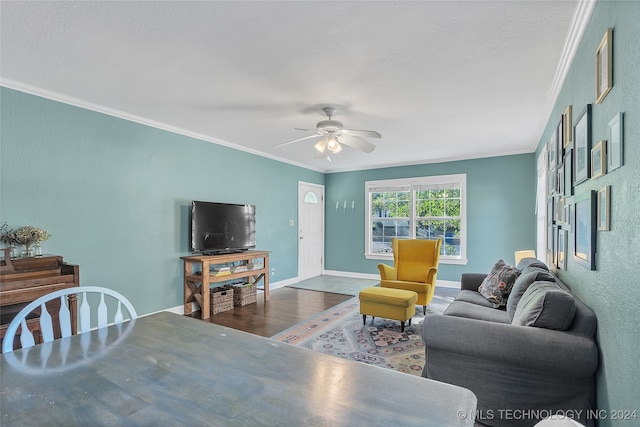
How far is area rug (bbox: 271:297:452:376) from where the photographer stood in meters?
2.78

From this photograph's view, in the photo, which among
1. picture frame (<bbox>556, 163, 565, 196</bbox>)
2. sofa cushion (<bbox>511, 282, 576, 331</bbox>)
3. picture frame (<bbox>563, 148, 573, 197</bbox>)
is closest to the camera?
sofa cushion (<bbox>511, 282, 576, 331</bbox>)

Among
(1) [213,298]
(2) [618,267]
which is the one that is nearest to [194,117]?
(1) [213,298]

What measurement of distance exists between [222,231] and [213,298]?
0.95 m

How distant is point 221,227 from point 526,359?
152 inches

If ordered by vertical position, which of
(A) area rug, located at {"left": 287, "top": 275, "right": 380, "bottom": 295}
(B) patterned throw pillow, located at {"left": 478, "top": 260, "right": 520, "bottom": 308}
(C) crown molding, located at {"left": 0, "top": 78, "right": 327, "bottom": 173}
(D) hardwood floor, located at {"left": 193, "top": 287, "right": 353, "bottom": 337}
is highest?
(C) crown molding, located at {"left": 0, "top": 78, "right": 327, "bottom": 173}

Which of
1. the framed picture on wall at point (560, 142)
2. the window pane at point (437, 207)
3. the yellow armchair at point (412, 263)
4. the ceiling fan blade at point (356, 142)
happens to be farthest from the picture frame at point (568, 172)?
the window pane at point (437, 207)

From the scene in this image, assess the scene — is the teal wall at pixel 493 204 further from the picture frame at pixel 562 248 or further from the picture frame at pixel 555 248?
the picture frame at pixel 562 248

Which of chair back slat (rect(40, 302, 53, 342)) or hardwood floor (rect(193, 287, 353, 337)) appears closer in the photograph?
chair back slat (rect(40, 302, 53, 342))

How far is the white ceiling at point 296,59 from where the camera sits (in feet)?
6.10

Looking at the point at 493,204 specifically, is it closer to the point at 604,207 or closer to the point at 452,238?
the point at 452,238

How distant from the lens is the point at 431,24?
77.2 inches

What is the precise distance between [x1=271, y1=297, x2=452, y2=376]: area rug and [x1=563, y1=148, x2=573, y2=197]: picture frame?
1746 millimetres

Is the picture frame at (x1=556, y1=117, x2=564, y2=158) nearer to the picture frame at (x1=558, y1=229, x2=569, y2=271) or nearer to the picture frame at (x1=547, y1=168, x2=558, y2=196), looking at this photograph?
the picture frame at (x1=547, y1=168, x2=558, y2=196)

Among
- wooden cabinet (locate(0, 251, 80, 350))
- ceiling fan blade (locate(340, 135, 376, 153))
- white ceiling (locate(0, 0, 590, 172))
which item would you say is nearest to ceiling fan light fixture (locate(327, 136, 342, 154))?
ceiling fan blade (locate(340, 135, 376, 153))
